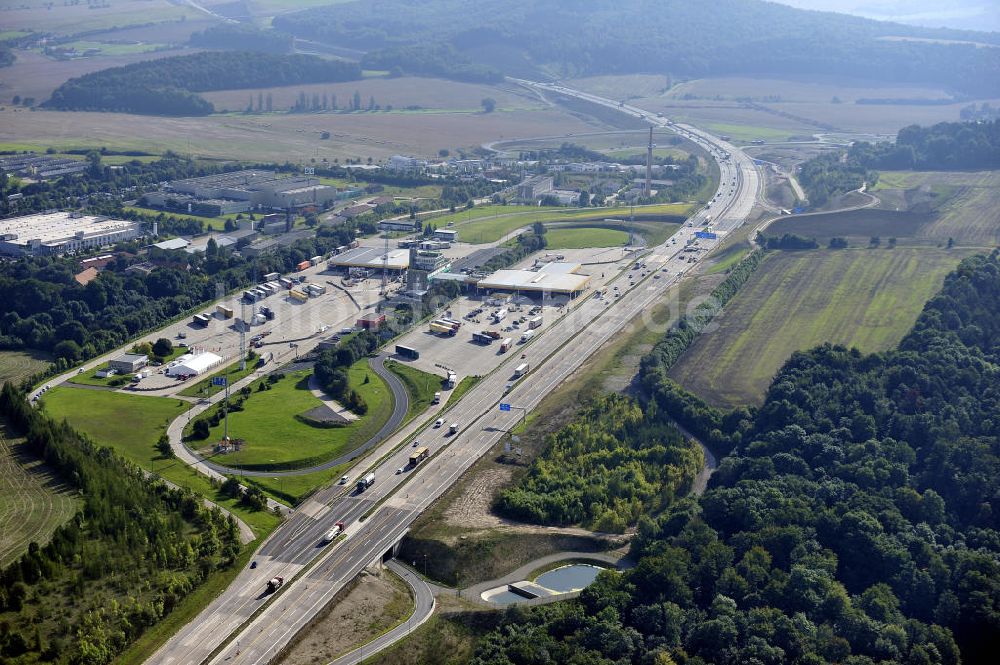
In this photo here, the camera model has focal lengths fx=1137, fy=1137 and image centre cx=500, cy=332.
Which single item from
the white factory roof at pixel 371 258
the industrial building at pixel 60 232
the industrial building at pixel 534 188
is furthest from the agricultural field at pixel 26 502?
the industrial building at pixel 534 188

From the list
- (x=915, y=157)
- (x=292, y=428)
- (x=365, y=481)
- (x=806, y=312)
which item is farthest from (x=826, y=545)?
(x=915, y=157)

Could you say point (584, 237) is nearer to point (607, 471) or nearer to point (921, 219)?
point (921, 219)

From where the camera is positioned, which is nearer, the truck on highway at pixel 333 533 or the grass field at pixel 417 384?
the truck on highway at pixel 333 533

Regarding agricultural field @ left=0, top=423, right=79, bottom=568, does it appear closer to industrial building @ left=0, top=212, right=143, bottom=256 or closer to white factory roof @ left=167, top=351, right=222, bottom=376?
white factory roof @ left=167, top=351, right=222, bottom=376

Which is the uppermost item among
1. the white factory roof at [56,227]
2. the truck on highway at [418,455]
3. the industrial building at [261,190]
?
the industrial building at [261,190]

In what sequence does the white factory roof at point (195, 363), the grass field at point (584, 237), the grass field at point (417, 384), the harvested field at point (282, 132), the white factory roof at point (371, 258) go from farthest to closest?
1. the harvested field at point (282, 132)
2. the grass field at point (584, 237)
3. the white factory roof at point (371, 258)
4. the white factory roof at point (195, 363)
5. the grass field at point (417, 384)

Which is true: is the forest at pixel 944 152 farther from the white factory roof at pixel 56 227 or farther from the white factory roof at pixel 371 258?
the white factory roof at pixel 56 227

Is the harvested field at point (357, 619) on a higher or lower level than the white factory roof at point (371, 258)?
lower

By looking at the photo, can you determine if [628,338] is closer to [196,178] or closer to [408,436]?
[408,436]
